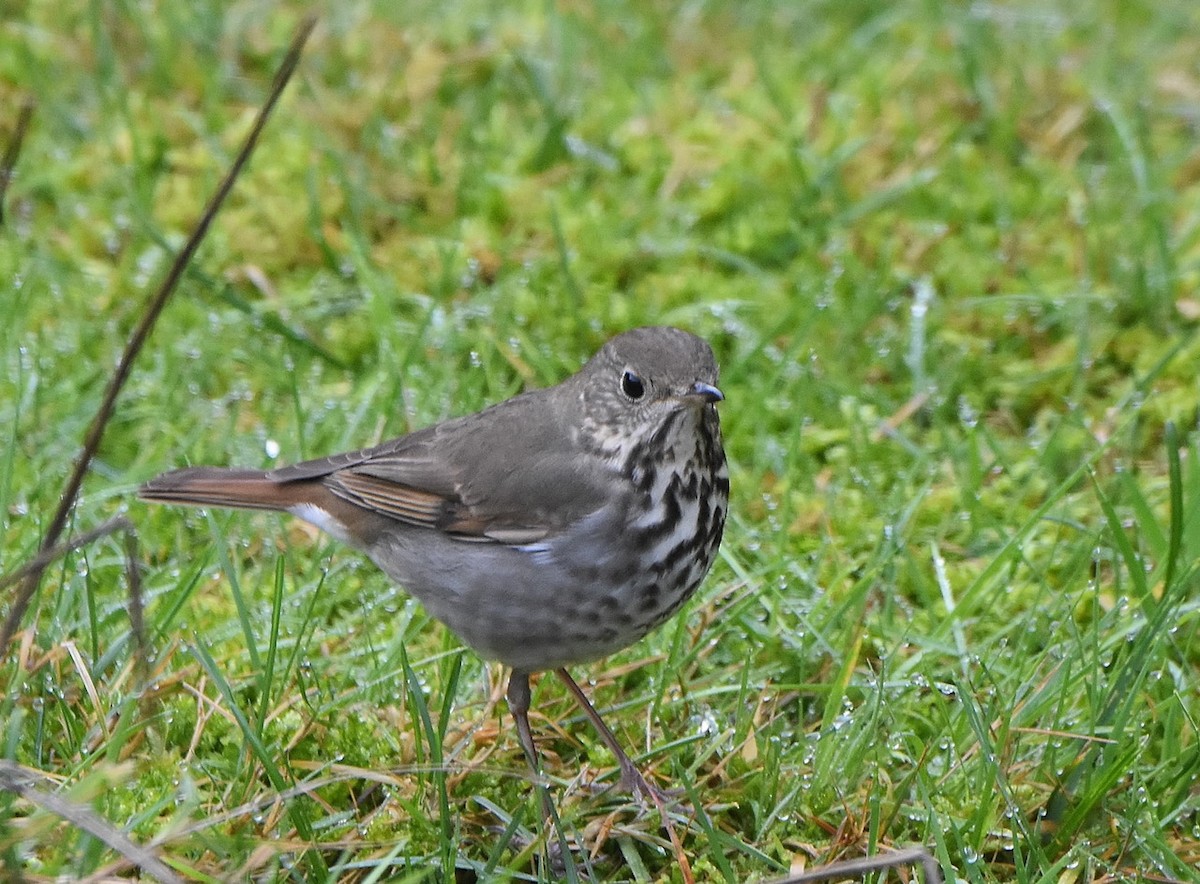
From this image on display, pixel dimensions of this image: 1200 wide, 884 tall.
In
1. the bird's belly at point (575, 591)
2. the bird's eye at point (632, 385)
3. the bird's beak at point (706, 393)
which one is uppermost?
the bird's eye at point (632, 385)

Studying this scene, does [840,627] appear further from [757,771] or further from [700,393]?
[700,393]

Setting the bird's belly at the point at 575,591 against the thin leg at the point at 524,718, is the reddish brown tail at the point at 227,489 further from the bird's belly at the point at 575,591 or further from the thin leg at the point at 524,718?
the thin leg at the point at 524,718

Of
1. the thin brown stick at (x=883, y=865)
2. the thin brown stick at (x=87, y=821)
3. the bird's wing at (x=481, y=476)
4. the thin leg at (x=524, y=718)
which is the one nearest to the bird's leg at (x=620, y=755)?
the thin leg at (x=524, y=718)

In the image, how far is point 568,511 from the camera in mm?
3652

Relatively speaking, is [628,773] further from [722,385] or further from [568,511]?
[722,385]

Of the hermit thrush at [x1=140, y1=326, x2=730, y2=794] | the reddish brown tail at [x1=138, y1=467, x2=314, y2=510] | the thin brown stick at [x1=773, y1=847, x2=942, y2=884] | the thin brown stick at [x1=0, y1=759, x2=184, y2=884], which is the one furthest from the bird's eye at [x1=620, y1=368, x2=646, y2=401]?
the thin brown stick at [x1=0, y1=759, x2=184, y2=884]

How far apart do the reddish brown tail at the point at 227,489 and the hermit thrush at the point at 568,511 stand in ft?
0.05

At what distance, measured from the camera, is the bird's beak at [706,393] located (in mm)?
3510

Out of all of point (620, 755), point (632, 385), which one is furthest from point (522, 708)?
point (632, 385)

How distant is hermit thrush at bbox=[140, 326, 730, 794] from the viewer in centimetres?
356

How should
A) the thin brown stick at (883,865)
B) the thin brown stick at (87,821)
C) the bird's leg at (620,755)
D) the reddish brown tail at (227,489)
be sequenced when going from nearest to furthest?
the thin brown stick at (87,821) → the thin brown stick at (883,865) → the bird's leg at (620,755) → the reddish brown tail at (227,489)

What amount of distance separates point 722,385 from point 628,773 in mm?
1724

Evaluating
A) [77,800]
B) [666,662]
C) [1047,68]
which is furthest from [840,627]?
[1047,68]

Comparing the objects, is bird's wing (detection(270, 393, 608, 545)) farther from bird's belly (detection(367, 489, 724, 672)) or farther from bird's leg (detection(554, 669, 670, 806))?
bird's leg (detection(554, 669, 670, 806))
